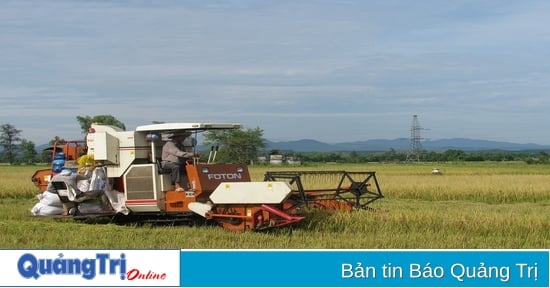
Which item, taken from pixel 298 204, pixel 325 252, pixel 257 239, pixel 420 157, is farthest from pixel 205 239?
pixel 420 157

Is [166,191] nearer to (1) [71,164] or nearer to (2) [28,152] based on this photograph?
(1) [71,164]

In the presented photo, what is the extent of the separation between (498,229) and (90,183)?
7630mm

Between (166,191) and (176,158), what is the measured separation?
0.66 m

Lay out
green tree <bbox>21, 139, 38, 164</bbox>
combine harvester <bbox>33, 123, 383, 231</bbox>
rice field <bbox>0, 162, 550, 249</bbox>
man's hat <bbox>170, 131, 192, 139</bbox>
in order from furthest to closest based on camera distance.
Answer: green tree <bbox>21, 139, 38, 164</bbox> → man's hat <bbox>170, 131, 192, 139</bbox> → combine harvester <bbox>33, 123, 383, 231</bbox> → rice field <bbox>0, 162, 550, 249</bbox>

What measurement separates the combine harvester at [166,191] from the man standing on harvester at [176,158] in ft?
0.39

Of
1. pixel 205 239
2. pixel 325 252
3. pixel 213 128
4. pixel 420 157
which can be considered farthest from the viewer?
pixel 420 157

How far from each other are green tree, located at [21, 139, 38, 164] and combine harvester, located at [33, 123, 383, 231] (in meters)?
77.1

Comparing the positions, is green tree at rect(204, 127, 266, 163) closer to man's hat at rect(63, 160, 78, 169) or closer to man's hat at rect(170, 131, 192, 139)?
man's hat at rect(170, 131, 192, 139)

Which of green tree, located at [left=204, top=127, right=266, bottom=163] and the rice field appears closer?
the rice field

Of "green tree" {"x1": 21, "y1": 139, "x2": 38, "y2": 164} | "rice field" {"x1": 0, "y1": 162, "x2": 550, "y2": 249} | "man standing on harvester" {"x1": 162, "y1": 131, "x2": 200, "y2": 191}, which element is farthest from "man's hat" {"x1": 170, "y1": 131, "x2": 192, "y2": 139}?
"green tree" {"x1": 21, "y1": 139, "x2": 38, "y2": 164}

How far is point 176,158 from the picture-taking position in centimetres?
1309

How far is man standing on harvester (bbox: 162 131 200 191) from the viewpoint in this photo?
13.1 m

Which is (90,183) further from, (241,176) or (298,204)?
(298,204)

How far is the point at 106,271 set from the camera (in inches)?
264
